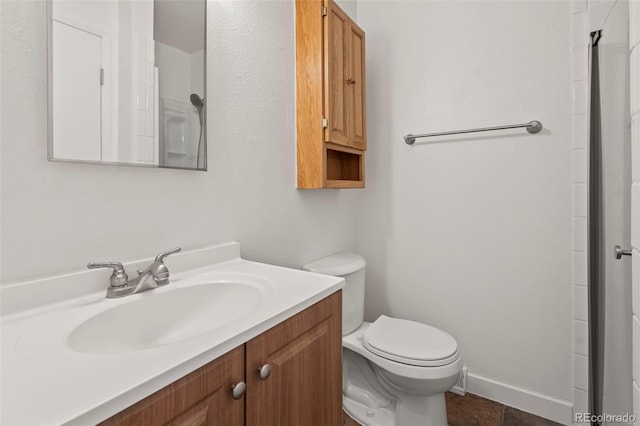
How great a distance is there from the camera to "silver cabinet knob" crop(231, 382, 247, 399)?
0.57 meters

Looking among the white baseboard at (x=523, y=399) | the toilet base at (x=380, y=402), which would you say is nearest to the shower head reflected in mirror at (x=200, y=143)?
the toilet base at (x=380, y=402)

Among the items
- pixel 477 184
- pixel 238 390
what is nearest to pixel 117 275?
pixel 238 390

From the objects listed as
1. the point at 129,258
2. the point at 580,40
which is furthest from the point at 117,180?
the point at 580,40

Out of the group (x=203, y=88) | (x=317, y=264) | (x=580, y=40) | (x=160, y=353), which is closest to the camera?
(x=160, y=353)

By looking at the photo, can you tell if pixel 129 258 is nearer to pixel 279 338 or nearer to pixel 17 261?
pixel 17 261

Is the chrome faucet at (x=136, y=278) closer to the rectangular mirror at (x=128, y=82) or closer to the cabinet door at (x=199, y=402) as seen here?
the rectangular mirror at (x=128, y=82)

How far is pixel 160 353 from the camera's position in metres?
0.50

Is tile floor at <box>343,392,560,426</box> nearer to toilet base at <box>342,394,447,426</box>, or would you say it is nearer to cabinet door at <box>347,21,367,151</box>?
toilet base at <box>342,394,447,426</box>

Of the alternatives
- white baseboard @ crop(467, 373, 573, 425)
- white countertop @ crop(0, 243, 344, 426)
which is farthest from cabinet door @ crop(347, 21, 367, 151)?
white baseboard @ crop(467, 373, 573, 425)

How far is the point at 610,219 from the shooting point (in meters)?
0.96

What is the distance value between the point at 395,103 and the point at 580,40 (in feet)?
2.78

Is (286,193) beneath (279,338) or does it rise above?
above

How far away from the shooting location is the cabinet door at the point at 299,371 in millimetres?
623

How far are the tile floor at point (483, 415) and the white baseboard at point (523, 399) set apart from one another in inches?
0.9
